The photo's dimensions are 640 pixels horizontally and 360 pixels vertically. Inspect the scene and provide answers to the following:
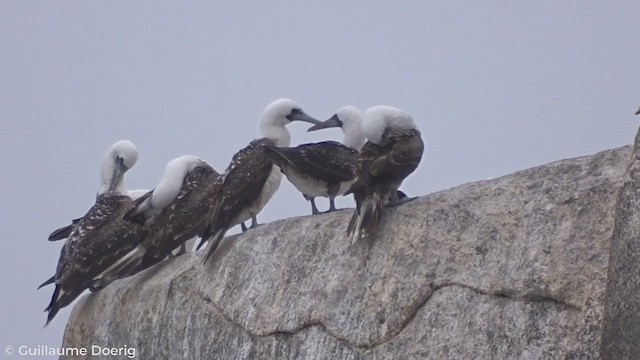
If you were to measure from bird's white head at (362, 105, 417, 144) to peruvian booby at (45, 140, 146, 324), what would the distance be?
12.4 feet

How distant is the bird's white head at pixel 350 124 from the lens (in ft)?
44.5

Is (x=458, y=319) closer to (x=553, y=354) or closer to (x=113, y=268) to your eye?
(x=553, y=354)

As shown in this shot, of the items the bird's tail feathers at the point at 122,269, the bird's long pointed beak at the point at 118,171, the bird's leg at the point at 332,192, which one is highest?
the bird's long pointed beak at the point at 118,171

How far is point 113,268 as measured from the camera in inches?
567

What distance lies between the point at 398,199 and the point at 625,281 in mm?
3936

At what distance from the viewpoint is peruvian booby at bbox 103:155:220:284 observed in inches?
544

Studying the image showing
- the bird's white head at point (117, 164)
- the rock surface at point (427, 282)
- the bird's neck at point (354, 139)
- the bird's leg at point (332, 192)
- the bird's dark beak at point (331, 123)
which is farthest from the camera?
the bird's white head at point (117, 164)

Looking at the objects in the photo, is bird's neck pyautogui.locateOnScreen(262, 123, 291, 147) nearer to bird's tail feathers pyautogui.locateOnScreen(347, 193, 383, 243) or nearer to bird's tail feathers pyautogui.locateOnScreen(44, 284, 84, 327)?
bird's tail feathers pyautogui.locateOnScreen(44, 284, 84, 327)

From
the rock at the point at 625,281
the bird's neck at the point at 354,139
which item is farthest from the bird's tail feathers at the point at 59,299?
the rock at the point at 625,281

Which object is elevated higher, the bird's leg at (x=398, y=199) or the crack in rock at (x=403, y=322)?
the bird's leg at (x=398, y=199)

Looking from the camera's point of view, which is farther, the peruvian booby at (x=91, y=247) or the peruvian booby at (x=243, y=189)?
the peruvian booby at (x=91, y=247)

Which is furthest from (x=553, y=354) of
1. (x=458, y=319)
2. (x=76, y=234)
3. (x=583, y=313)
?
(x=76, y=234)

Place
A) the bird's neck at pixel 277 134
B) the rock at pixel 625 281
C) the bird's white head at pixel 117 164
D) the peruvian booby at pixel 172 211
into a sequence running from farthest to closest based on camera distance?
the bird's white head at pixel 117 164 → the bird's neck at pixel 277 134 → the peruvian booby at pixel 172 211 → the rock at pixel 625 281

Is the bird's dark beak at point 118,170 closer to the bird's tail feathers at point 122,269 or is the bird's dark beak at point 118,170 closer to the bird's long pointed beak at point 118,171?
the bird's long pointed beak at point 118,171
